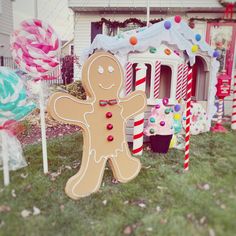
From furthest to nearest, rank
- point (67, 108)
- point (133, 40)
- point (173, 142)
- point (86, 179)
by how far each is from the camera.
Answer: point (173, 142)
point (133, 40)
point (86, 179)
point (67, 108)

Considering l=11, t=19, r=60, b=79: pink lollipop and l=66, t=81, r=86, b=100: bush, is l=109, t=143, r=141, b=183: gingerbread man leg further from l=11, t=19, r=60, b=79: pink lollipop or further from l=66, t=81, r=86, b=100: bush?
l=66, t=81, r=86, b=100: bush

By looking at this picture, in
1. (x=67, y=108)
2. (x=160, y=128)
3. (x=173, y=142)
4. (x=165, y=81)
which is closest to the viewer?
(x=67, y=108)

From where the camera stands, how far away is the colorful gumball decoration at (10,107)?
379 cm

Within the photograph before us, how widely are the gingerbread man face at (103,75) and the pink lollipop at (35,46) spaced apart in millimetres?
730

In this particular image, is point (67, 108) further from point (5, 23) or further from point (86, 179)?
point (5, 23)

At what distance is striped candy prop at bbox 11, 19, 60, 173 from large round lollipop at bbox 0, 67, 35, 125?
0.28 m

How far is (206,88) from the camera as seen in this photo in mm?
7445

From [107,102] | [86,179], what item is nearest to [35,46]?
[107,102]

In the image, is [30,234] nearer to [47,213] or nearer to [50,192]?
[47,213]

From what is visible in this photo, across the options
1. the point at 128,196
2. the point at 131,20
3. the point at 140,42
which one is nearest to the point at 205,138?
the point at 140,42

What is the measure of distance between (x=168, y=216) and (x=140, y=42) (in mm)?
3370

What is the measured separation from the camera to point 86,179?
3805mm

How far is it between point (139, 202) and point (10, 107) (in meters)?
2.19

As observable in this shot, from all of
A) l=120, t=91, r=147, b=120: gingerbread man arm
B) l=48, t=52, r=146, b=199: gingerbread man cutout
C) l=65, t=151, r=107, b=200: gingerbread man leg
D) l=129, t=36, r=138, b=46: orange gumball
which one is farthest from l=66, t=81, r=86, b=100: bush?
l=65, t=151, r=107, b=200: gingerbread man leg
